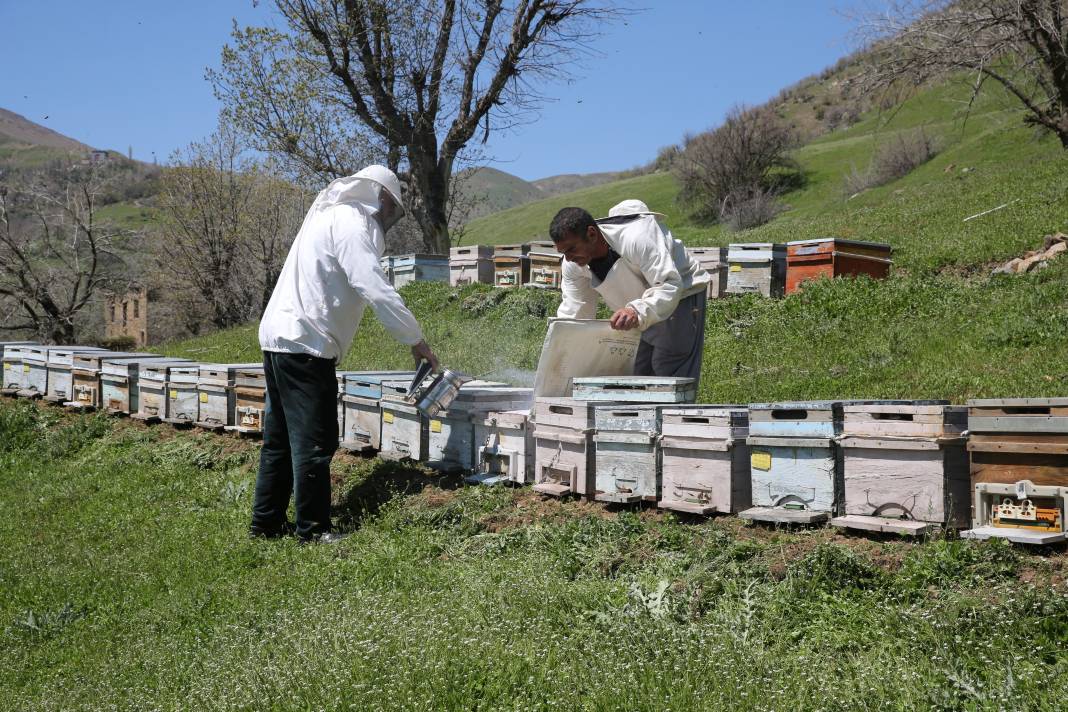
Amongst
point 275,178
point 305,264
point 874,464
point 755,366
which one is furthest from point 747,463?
point 275,178

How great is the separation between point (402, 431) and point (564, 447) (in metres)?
1.88

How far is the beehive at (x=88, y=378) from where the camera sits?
37.9 feet

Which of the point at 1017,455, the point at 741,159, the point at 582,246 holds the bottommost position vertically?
the point at 1017,455

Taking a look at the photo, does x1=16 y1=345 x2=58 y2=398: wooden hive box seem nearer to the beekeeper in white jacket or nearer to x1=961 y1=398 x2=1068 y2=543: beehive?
the beekeeper in white jacket

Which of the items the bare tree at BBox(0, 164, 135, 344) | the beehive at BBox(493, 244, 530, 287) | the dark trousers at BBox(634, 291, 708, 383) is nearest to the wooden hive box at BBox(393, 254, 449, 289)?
the beehive at BBox(493, 244, 530, 287)

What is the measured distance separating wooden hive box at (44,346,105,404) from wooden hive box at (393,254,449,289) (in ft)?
19.8

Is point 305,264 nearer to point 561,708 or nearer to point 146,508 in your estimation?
point 146,508

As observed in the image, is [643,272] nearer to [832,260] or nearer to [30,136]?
[832,260]

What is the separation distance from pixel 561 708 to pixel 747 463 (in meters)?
2.29

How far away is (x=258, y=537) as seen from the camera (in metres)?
6.60

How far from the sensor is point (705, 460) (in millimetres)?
5426

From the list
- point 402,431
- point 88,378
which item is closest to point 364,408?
point 402,431

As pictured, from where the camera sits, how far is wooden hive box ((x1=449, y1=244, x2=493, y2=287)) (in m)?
16.2

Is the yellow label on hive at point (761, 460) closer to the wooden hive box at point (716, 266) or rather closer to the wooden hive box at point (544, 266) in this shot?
the wooden hive box at point (716, 266)
